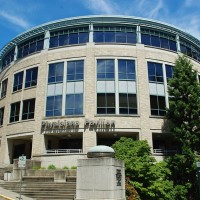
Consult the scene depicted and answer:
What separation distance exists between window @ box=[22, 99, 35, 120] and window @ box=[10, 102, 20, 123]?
109 centimetres

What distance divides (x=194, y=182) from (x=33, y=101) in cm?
1841

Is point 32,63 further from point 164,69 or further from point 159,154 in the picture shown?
point 159,154

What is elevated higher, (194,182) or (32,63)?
(32,63)

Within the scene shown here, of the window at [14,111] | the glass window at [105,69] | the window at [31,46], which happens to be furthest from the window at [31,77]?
the glass window at [105,69]

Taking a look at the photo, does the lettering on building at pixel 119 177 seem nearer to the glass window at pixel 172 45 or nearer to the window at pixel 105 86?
the window at pixel 105 86

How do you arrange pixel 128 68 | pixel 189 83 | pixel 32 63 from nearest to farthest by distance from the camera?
pixel 189 83
pixel 128 68
pixel 32 63

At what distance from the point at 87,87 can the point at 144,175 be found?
12.7 meters

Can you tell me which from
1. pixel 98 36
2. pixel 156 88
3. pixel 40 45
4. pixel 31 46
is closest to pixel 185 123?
pixel 156 88

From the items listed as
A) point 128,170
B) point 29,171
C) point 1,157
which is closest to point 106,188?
point 128,170

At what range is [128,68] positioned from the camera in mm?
30141

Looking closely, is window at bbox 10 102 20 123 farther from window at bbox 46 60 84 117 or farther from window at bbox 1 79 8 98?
window at bbox 46 60 84 117

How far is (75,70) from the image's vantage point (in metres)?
30.3

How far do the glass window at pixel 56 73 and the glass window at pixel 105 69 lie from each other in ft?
13.7

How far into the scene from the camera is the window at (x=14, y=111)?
3177 centimetres
